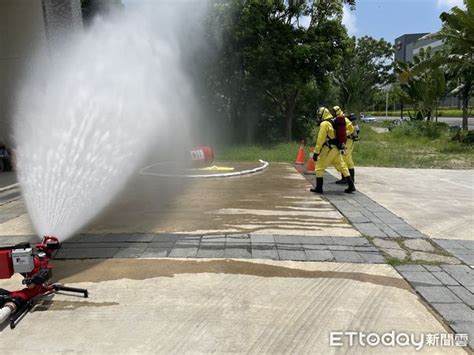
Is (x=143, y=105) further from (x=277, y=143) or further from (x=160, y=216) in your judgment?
(x=277, y=143)

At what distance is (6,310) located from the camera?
370 cm

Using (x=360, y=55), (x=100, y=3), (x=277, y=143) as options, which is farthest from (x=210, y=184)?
(x=360, y=55)

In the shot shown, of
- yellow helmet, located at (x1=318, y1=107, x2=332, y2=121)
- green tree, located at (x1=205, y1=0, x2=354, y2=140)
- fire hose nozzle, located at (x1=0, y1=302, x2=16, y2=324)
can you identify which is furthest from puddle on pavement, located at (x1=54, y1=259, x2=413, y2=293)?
green tree, located at (x1=205, y1=0, x2=354, y2=140)

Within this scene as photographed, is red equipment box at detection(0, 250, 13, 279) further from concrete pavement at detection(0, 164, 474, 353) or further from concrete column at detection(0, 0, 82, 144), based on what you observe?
concrete column at detection(0, 0, 82, 144)

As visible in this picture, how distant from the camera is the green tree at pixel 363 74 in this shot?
140 ft

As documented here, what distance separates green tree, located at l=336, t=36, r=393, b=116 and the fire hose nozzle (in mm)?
31758

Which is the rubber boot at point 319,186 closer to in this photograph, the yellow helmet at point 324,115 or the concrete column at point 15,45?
the yellow helmet at point 324,115

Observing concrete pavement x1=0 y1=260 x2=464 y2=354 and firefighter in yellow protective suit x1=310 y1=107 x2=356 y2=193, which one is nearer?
concrete pavement x1=0 y1=260 x2=464 y2=354

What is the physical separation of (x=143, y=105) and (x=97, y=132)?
409cm

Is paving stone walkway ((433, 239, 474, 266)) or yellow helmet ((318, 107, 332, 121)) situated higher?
yellow helmet ((318, 107, 332, 121))

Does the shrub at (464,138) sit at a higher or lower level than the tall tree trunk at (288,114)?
lower

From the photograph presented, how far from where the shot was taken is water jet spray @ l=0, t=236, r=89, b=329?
3748mm

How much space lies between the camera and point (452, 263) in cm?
516

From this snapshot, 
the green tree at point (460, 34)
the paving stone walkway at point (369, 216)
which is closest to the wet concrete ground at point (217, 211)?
the paving stone walkway at point (369, 216)
